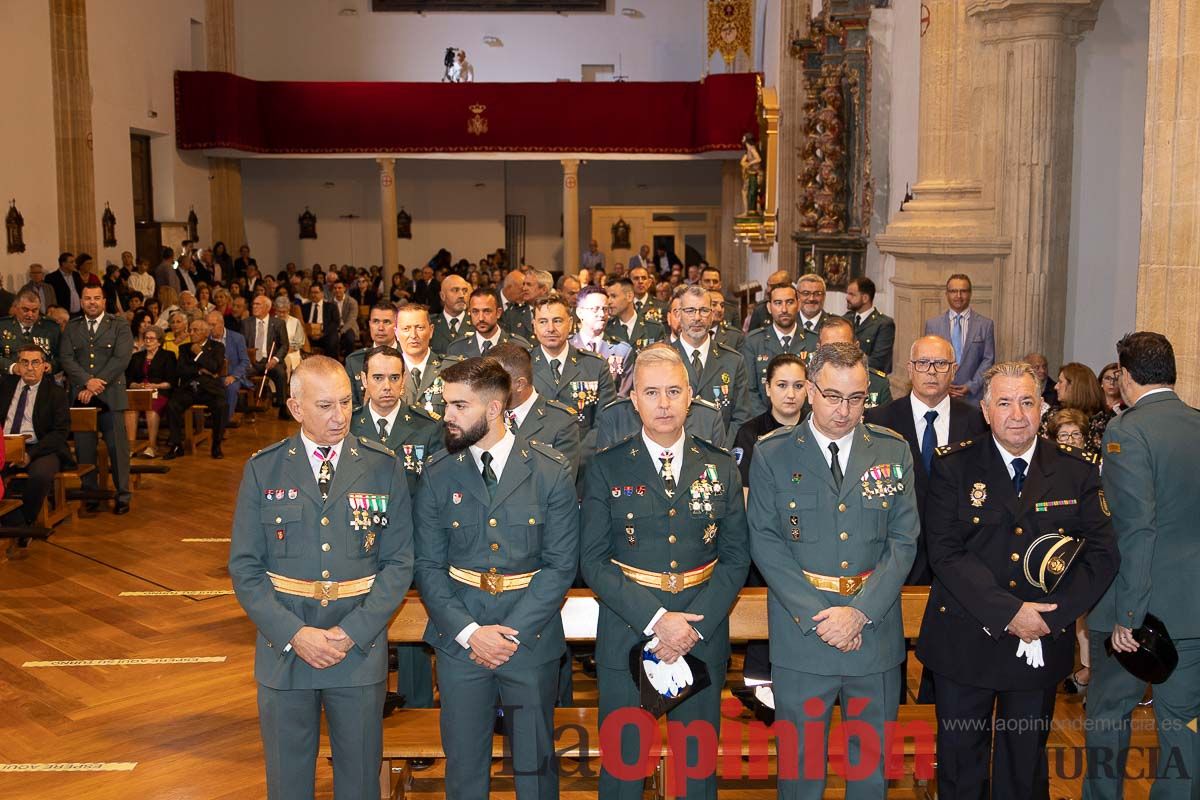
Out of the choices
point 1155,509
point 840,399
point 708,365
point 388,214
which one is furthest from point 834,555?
point 388,214

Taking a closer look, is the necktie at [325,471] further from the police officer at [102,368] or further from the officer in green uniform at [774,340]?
the police officer at [102,368]

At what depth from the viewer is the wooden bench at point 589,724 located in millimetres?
4254

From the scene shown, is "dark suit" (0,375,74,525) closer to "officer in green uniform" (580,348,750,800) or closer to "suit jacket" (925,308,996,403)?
"officer in green uniform" (580,348,750,800)

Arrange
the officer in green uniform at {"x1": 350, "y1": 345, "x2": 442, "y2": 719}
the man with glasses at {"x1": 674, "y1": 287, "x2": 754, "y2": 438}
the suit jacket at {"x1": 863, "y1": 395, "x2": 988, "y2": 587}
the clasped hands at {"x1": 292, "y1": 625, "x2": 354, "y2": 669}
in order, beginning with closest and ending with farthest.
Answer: the clasped hands at {"x1": 292, "y1": 625, "x2": 354, "y2": 669} → the suit jacket at {"x1": 863, "y1": 395, "x2": 988, "y2": 587} → the officer in green uniform at {"x1": 350, "y1": 345, "x2": 442, "y2": 719} → the man with glasses at {"x1": 674, "y1": 287, "x2": 754, "y2": 438}

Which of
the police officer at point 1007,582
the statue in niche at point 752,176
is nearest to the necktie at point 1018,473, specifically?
the police officer at point 1007,582

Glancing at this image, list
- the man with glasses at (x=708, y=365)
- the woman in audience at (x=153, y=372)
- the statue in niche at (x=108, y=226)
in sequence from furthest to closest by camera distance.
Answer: the statue in niche at (x=108, y=226)
the woman in audience at (x=153, y=372)
the man with glasses at (x=708, y=365)

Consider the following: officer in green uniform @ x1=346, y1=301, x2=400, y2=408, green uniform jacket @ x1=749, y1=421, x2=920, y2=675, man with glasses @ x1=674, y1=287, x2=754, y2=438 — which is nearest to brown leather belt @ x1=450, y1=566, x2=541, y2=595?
green uniform jacket @ x1=749, y1=421, x2=920, y2=675

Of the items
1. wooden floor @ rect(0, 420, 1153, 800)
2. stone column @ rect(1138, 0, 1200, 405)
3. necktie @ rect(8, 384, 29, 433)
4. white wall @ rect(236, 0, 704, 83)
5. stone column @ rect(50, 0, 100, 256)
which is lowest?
wooden floor @ rect(0, 420, 1153, 800)

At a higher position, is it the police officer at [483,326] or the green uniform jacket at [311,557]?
the police officer at [483,326]

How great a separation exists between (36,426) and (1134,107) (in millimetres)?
7563

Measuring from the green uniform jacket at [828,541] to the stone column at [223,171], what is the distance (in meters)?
18.8

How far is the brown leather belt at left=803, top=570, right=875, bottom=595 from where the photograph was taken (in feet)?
12.4

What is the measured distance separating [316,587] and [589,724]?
1.17 meters

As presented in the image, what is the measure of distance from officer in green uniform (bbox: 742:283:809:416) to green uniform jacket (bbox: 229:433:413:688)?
367 cm
